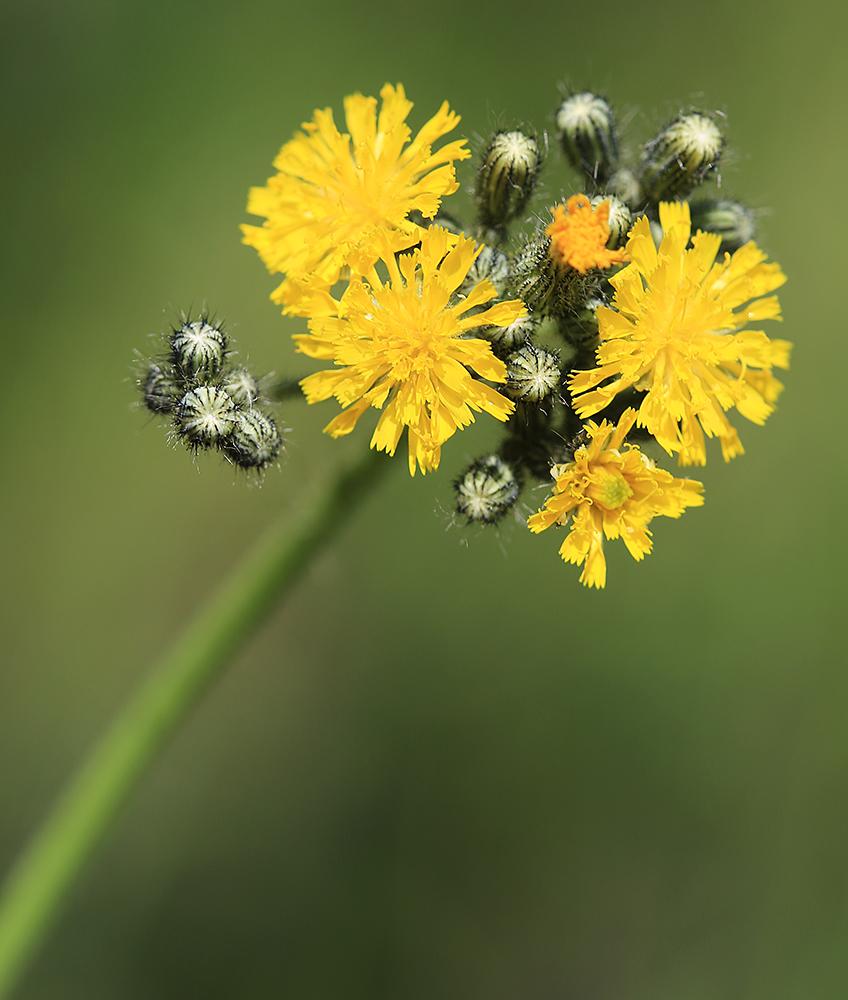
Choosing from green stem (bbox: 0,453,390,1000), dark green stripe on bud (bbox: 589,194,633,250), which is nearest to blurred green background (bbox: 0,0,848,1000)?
green stem (bbox: 0,453,390,1000)

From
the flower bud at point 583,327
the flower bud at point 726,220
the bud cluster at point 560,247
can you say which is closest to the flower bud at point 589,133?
the bud cluster at point 560,247

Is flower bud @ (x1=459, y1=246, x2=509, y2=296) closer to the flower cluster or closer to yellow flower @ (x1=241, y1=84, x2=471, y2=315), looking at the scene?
the flower cluster

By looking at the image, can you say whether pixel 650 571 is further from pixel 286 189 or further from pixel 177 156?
pixel 177 156

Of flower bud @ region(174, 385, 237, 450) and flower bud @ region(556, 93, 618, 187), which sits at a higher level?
flower bud @ region(556, 93, 618, 187)

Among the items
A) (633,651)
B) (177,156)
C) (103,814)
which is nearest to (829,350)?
(633,651)

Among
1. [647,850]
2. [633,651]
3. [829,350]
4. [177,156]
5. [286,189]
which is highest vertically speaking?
[829,350]

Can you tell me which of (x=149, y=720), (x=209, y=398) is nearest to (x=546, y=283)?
(x=209, y=398)

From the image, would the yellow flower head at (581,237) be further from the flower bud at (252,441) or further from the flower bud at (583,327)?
the flower bud at (252,441)
